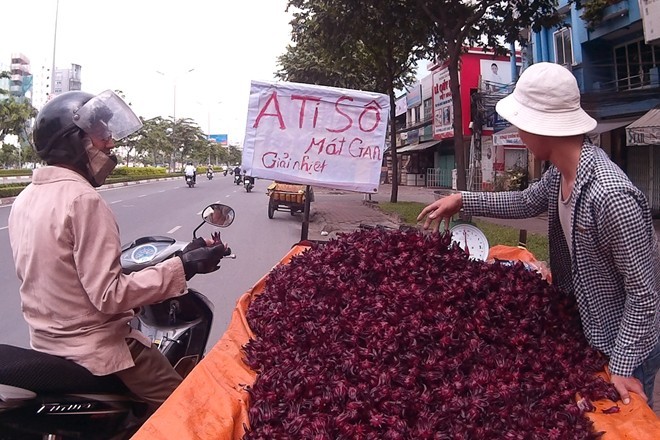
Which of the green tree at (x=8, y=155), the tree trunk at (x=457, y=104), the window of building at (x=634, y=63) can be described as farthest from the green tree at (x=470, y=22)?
the green tree at (x=8, y=155)

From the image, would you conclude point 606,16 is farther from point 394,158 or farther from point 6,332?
point 6,332

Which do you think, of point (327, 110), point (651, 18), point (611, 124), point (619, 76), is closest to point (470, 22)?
point (651, 18)

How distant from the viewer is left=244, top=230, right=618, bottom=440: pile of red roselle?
1.50 meters

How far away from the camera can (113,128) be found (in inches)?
74.0

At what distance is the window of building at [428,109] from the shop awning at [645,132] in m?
18.4

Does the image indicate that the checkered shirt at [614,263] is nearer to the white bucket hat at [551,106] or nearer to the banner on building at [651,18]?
the white bucket hat at [551,106]

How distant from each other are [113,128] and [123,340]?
72 cm

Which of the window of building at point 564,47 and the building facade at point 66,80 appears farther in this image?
the building facade at point 66,80

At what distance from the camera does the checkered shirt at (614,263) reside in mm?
1570

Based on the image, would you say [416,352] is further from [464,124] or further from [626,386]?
[464,124]

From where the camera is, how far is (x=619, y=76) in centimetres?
1588

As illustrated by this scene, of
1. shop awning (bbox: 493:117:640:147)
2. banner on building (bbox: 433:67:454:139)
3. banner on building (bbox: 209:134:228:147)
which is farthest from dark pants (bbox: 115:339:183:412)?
banner on building (bbox: 209:134:228:147)

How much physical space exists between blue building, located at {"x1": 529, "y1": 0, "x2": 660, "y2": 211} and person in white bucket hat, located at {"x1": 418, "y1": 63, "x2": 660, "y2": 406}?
1259cm

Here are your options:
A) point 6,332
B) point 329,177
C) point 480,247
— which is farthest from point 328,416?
point 6,332
